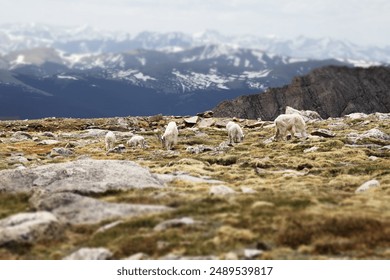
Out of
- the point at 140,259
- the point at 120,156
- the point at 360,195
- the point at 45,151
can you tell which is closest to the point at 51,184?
the point at 140,259

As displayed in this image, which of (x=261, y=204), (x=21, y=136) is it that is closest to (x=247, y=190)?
(x=261, y=204)

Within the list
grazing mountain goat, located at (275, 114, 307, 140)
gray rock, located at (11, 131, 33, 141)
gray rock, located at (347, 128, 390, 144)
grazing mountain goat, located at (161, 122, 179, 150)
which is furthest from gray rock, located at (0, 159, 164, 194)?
gray rock, located at (11, 131, 33, 141)

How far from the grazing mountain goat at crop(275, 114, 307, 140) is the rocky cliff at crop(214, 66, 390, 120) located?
4695 inches

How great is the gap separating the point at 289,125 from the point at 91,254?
3650 cm

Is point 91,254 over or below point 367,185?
below

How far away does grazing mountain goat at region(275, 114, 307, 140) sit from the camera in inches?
2002

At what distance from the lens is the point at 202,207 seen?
2211cm

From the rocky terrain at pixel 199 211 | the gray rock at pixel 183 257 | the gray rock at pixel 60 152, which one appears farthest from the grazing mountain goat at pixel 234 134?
the gray rock at pixel 183 257

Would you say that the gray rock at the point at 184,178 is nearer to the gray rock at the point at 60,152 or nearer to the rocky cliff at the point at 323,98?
the gray rock at the point at 60,152

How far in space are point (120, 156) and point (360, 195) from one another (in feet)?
88.7

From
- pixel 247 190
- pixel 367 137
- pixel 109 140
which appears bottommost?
pixel 109 140

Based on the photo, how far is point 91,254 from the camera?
58.4 ft

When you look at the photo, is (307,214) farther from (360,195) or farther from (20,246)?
(20,246)

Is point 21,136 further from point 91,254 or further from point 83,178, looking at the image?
point 91,254
